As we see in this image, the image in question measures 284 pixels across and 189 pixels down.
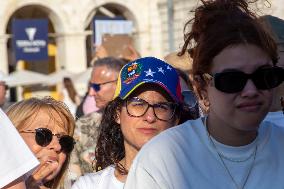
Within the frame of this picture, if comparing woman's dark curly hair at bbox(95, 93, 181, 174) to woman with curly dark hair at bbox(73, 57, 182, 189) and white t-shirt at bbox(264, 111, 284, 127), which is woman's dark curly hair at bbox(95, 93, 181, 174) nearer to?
woman with curly dark hair at bbox(73, 57, 182, 189)

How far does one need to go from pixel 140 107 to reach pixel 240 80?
1.01 m

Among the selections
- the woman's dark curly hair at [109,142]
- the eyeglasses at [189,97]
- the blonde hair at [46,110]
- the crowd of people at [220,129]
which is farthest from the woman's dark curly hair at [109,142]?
the crowd of people at [220,129]

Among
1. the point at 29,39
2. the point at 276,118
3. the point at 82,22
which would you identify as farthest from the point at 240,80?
the point at 82,22

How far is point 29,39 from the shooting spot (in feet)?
78.9

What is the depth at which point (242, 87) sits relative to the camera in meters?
2.01

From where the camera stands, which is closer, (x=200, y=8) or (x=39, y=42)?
(x=200, y=8)

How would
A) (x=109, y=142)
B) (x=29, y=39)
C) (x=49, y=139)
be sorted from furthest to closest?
(x=29, y=39) < (x=49, y=139) < (x=109, y=142)

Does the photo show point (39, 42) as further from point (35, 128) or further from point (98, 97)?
point (35, 128)

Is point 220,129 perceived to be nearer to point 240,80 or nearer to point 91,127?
point 240,80

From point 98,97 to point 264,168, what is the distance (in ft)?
11.3

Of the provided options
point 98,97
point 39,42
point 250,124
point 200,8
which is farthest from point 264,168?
point 39,42

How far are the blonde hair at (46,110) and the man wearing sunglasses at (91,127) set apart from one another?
3.29 feet

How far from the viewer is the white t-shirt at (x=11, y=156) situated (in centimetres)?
204

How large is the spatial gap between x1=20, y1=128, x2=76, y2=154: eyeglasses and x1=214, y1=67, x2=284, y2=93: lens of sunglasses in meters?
1.44
